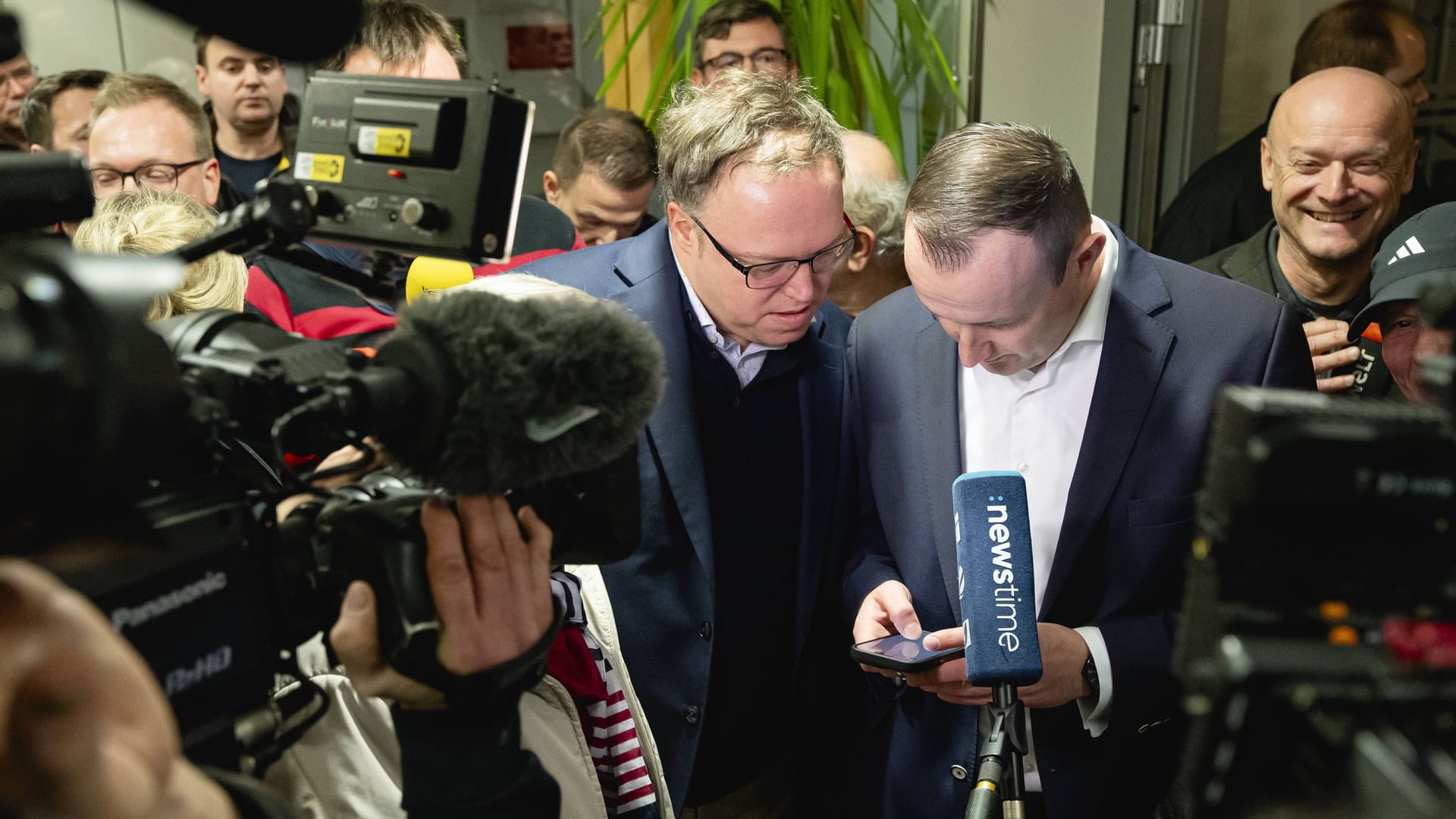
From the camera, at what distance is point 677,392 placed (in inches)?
67.6

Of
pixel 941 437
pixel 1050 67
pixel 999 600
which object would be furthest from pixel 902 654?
pixel 1050 67

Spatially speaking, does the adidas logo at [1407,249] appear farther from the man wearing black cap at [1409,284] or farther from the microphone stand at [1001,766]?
the microphone stand at [1001,766]

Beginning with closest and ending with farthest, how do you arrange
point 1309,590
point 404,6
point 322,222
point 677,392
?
point 1309,590 → point 322,222 → point 677,392 → point 404,6

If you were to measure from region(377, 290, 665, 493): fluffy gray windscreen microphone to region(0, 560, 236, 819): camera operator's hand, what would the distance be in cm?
32

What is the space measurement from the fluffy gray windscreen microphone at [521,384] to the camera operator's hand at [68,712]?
322mm

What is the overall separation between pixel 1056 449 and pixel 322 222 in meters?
1.10

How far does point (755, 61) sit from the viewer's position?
10.3ft

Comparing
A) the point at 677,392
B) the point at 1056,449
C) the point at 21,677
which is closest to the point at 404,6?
the point at 677,392

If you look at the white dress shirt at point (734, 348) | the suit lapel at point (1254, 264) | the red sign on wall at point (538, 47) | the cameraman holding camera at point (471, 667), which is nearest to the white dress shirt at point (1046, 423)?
the white dress shirt at point (734, 348)

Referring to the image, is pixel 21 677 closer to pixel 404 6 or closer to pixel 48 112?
pixel 404 6

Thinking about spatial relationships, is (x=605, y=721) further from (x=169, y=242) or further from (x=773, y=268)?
(x=169, y=242)

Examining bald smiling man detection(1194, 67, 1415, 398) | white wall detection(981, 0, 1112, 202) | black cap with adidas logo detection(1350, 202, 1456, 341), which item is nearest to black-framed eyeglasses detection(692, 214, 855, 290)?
black cap with adidas logo detection(1350, 202, 1456, 341)

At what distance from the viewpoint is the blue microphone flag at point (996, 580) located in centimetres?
125

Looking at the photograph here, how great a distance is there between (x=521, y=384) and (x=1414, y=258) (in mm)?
1490
